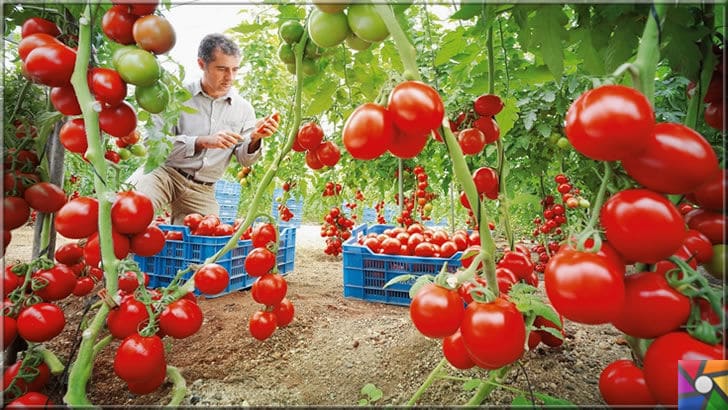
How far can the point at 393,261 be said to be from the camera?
2.60m

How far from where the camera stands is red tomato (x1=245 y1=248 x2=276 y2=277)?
1328mm

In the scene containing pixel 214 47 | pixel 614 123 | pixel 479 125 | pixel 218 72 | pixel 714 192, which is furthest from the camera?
pixel 218 72

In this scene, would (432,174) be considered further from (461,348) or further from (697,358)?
(697,358)

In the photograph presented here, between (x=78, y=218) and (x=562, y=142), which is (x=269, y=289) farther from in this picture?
(x=562, y=142)

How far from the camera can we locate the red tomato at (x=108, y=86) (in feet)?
2.98

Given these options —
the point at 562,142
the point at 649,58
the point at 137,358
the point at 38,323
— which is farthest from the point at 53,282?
the point at 562,142

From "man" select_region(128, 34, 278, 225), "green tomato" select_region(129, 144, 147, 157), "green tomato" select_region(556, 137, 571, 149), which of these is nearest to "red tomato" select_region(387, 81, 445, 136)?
"green tomato" select_region(129, 144, 147, 157)

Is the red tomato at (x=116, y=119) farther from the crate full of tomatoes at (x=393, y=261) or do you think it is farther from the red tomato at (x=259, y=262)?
the crate full of tomatoes at (x=393, y=261)

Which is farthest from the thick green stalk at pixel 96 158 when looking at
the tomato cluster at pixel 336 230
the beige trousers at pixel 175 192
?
the tomato cluster at pixel 336 230

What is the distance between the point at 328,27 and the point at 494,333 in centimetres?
72

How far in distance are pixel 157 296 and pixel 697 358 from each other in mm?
1214

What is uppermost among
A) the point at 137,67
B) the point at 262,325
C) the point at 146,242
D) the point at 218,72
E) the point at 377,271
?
the point at 218,72

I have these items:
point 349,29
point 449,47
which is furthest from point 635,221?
point 449,47

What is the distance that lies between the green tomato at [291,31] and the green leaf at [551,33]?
670mm
